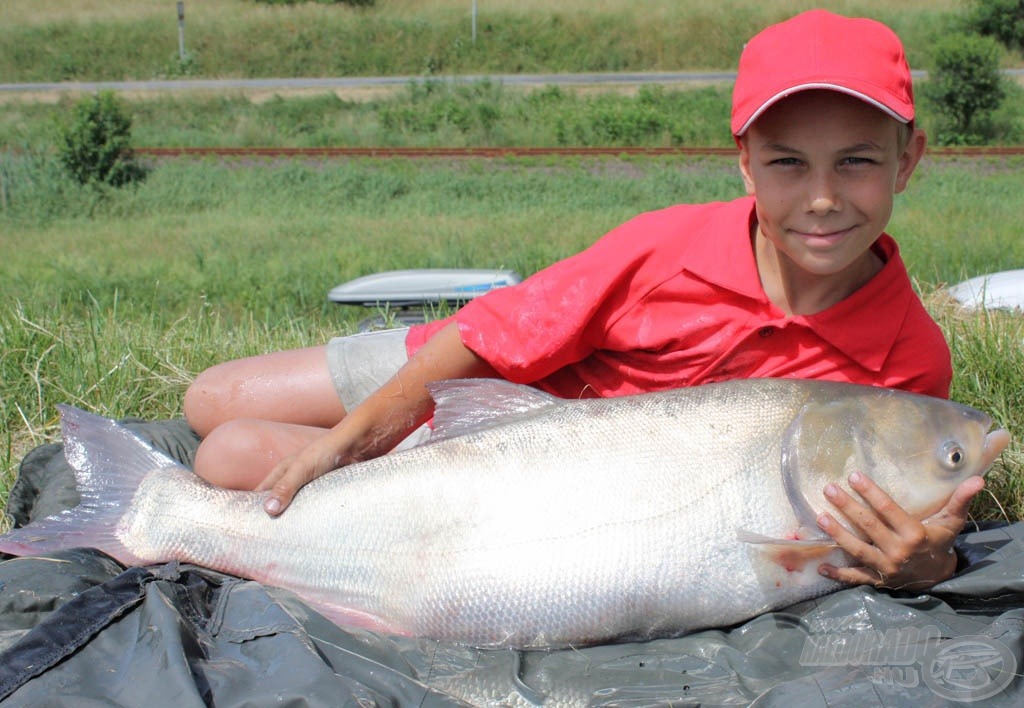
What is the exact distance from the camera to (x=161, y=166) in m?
15.1

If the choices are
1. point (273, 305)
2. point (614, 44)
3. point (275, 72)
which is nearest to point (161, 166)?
point (273, 305)

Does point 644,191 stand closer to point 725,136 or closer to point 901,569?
point 725,136

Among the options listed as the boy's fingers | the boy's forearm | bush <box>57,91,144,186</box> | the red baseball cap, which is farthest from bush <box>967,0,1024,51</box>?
the boy's fingers

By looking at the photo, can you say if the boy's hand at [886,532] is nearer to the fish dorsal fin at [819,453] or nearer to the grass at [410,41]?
the fish dorsal fin at [819,453]

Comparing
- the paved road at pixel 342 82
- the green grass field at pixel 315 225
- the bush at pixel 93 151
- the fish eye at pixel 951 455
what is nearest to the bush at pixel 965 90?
the green grass field at pixel 315 225

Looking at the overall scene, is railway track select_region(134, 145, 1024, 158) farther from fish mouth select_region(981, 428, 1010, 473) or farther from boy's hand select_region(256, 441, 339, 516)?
fish mouth select_region(981, 428, 1010, 473)

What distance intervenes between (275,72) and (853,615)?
114ft

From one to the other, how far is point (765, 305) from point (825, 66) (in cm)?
67

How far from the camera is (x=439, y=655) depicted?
2.58 m

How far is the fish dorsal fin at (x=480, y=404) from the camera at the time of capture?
2.84m

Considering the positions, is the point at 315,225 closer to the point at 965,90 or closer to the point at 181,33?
the point at 965,90

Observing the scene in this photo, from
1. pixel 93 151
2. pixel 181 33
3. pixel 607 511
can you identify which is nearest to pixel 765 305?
pixel 607 511

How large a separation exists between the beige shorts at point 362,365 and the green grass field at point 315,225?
123cm

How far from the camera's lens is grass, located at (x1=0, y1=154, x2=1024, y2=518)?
14.8 ft
